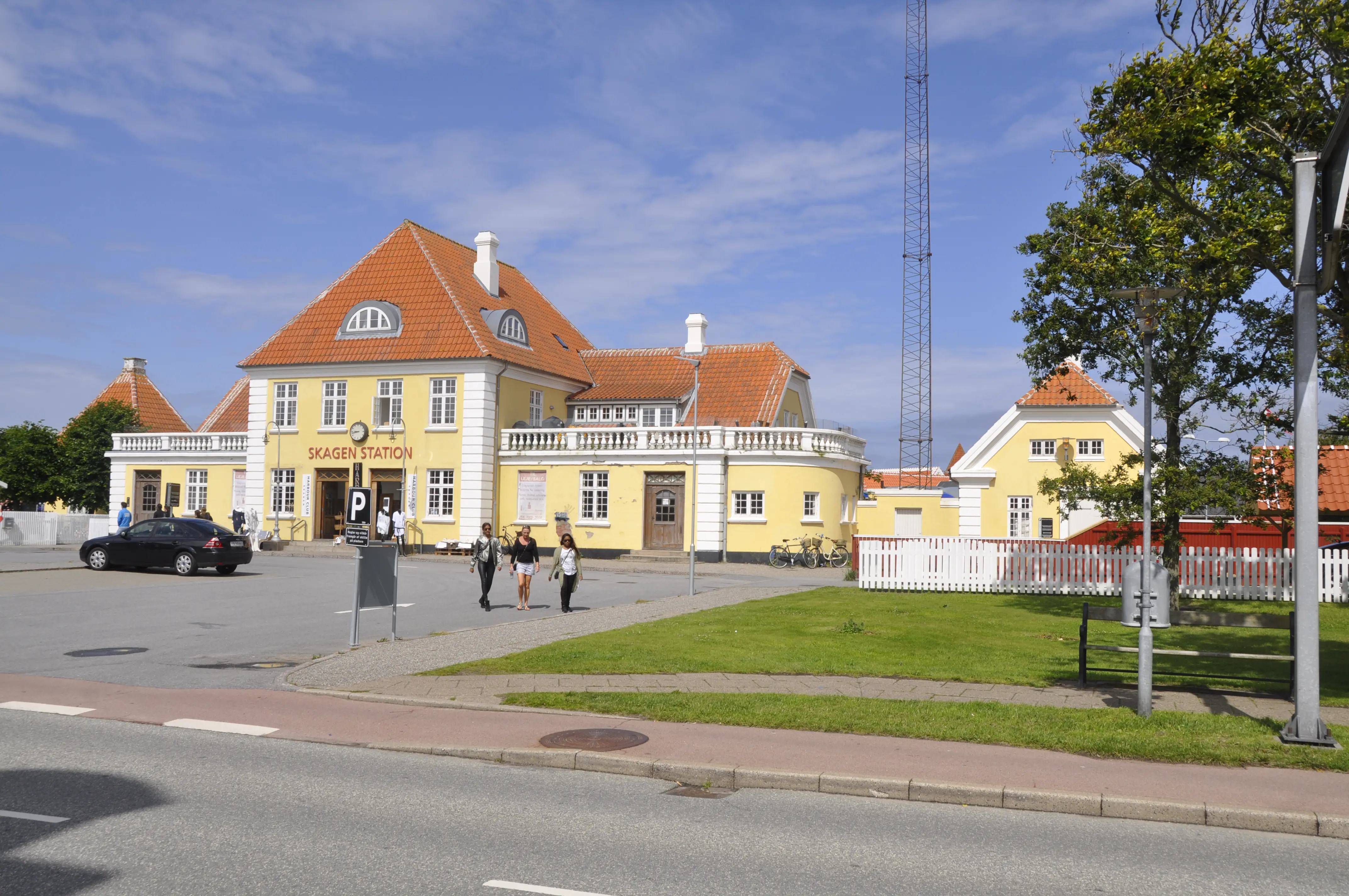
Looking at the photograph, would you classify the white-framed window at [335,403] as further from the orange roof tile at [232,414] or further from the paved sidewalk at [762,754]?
the paved sidewalk at [762,754]

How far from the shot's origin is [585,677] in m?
13.1

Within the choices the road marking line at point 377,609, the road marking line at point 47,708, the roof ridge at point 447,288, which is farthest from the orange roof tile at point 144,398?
the road marking line at point 47,708

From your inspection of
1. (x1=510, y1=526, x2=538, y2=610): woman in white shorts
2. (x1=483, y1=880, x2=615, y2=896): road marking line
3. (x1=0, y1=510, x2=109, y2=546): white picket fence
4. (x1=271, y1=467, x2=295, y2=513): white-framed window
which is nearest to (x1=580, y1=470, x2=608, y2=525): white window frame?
(x1=271, y1=467, x2=295, y2=513): white-framed window

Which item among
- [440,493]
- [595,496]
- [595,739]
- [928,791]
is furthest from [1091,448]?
[928,791]

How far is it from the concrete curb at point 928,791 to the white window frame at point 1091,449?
1666 inches

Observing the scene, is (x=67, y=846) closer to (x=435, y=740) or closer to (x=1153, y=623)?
(x=435, y=740)

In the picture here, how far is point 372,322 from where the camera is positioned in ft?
155

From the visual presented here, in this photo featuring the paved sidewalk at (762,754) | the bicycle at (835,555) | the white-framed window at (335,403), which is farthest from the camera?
the white-framed window at (335,403)

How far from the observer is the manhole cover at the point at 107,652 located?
49.8ft

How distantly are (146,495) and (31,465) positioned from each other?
8.89 metres

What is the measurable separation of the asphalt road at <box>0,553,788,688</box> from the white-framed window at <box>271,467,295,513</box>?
13.0 meters

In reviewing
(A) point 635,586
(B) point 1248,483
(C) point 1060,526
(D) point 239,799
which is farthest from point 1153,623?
(C) point 1060,526

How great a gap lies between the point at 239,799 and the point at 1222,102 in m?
13.6

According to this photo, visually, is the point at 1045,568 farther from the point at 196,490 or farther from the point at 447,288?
the point at 196,490
